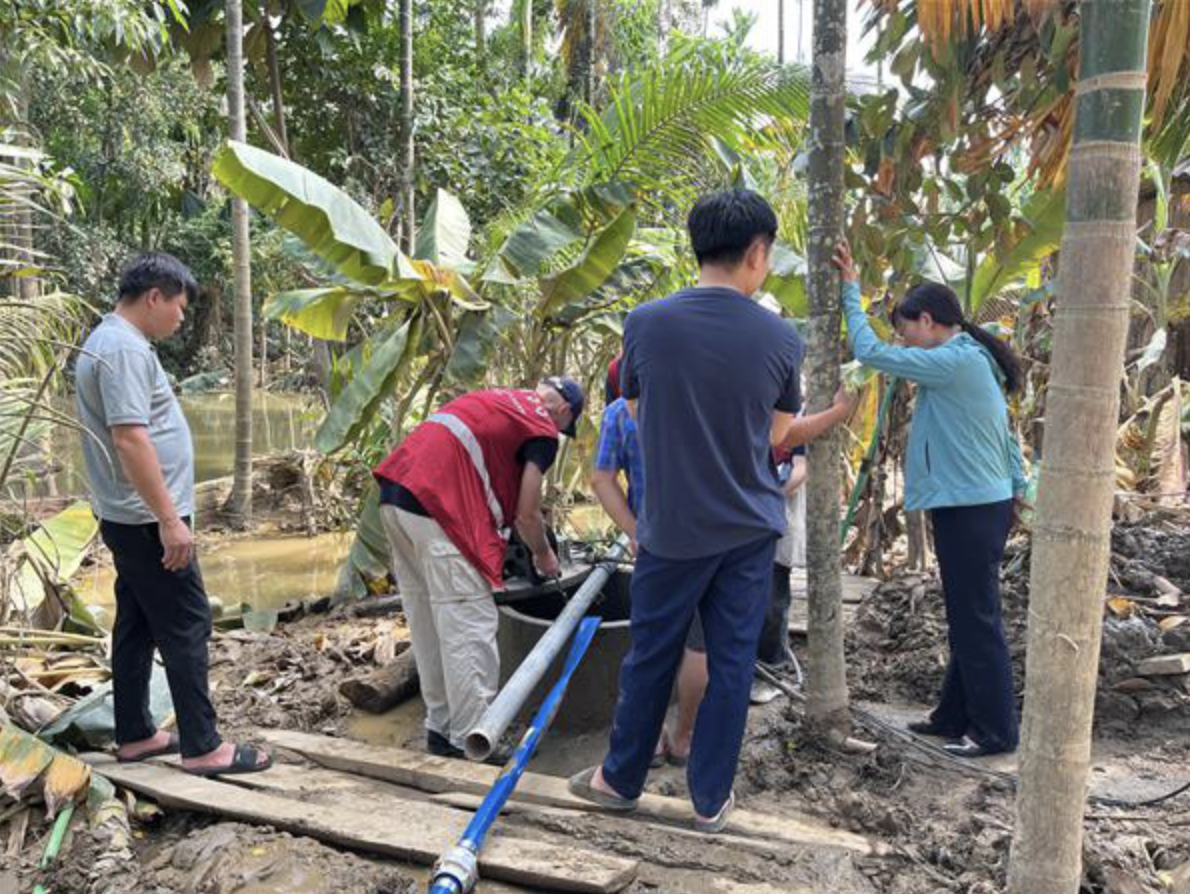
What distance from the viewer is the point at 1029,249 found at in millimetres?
5660

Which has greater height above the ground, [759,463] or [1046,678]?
[759,463]

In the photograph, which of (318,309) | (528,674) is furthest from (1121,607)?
(318,309)

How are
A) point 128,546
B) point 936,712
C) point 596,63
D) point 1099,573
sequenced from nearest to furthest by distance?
1. point 1099,573
2. point 128,546
3. point 936,712
4. point 596,63

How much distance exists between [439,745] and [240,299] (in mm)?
6932

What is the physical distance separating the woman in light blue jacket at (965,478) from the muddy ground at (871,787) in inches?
12.1

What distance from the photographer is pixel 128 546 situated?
3.68 metres

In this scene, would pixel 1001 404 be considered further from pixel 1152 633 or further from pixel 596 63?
pixel 596 63

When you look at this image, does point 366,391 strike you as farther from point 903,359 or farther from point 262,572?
point 903,359

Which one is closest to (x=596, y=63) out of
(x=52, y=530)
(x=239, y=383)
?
(x=239, y=383)

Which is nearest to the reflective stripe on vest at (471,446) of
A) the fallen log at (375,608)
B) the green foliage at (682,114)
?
the fallen log at (375,608)

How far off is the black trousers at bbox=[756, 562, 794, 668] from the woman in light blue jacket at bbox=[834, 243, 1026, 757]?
A: 3.06ft

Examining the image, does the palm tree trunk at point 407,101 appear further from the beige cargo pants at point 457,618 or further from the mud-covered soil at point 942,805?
the mud-covered soil at point 942,805

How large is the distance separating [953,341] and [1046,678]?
1.83 meters

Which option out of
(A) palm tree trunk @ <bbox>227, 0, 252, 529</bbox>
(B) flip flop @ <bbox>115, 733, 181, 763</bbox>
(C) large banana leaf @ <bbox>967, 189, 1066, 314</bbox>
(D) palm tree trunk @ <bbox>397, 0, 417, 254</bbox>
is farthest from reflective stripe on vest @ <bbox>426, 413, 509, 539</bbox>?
Result: (D) palm tree trunk @ <bbox>397, 0, 417, 254</bbox>
